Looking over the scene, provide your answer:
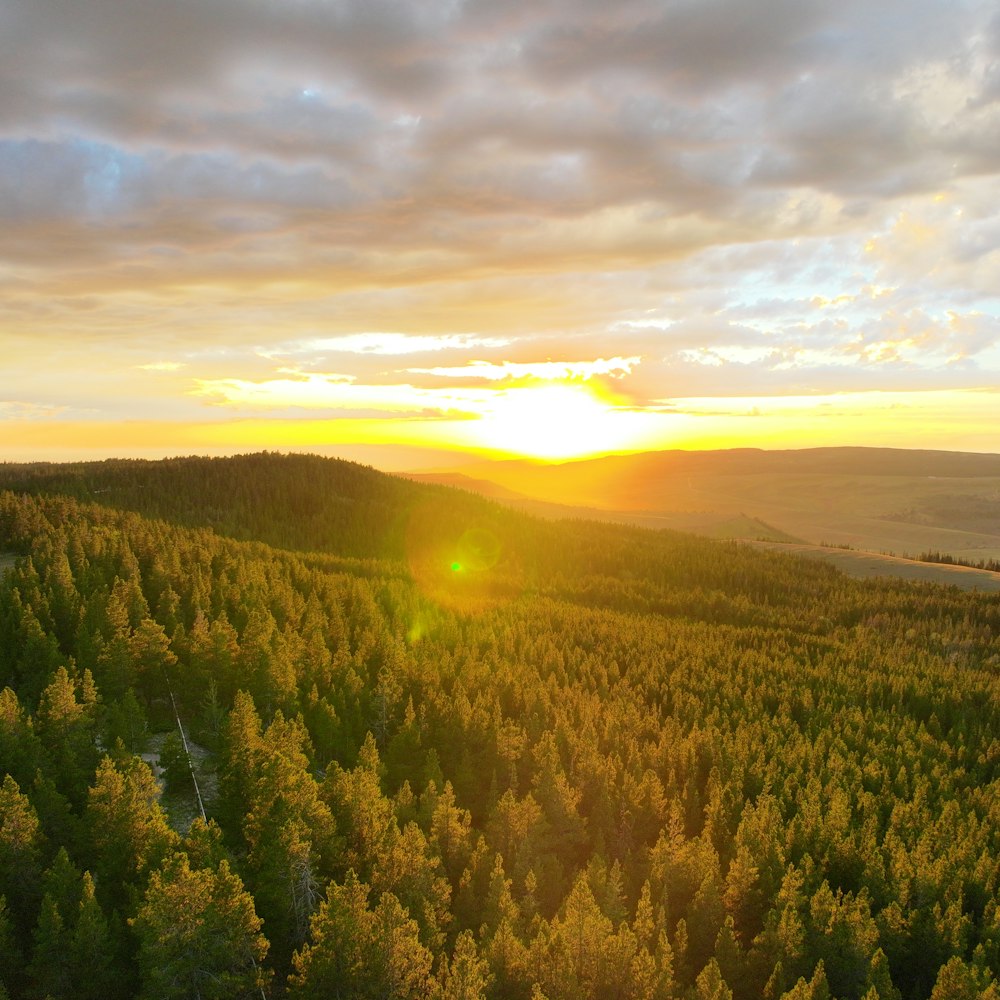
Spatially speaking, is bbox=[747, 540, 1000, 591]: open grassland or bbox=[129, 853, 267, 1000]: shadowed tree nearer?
bbox=[129, 853, 267, 1000]: shadowed tree

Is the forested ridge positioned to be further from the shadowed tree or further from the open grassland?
the open grassland

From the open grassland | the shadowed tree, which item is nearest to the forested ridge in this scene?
the shadowed tree

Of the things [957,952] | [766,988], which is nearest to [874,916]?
[957,952]

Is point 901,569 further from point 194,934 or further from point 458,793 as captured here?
point 194,934

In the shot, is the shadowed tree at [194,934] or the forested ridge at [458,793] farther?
the forested ridge at [458,793]

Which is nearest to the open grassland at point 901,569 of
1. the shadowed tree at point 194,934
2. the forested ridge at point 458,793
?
the forested ridge at point 458,793

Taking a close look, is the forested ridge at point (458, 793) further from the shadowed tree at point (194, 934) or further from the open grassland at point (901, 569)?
the open grassland at point (901, 569)

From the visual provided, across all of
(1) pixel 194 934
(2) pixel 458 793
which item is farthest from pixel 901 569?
(1) pixel 194 934

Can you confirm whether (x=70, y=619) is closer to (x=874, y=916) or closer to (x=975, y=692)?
(x=874, y=916)

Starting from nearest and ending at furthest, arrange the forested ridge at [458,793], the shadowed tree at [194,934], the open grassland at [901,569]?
1. the shadowed tree at [194,934]
2. the forested ridge at [458,793]
3. the open grassland at [901,569]
